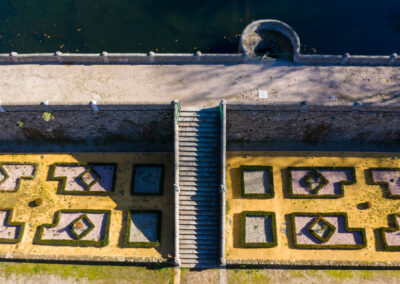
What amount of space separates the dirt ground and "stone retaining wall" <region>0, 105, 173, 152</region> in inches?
43.7

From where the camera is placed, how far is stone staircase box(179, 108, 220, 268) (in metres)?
23.5

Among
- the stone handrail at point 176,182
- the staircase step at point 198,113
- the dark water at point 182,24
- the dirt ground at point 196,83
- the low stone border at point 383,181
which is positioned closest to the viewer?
the stone handrail at point 176,182

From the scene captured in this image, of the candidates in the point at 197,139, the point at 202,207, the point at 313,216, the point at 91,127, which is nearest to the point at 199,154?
the point at 197,139

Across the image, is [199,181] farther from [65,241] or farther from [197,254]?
[65,241]

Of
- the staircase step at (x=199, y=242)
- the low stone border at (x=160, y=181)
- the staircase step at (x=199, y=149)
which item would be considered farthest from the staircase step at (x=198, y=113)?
the staircase step at (x=199, y=242)

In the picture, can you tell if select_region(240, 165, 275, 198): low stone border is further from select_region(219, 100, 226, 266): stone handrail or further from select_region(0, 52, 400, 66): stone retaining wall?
select_region(0, 52, 400, 66): stone retaining wall

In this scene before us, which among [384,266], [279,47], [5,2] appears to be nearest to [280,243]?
[384,266]

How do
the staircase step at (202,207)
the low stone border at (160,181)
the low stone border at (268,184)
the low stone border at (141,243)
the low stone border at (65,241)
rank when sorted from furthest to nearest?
the low stone border at (160,181) < the low stone border at (268,184) < the staircase step at (202,207) < the low stone border at (65,241) < the low stone border at (141,243)

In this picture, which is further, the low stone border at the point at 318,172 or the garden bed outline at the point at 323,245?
the low stone border at the point at 318,172

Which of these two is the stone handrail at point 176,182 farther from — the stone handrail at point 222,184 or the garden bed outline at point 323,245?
the garden bed outline at point 323,245

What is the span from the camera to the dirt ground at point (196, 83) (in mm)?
24594

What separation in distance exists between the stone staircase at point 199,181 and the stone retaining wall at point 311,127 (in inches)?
73.0

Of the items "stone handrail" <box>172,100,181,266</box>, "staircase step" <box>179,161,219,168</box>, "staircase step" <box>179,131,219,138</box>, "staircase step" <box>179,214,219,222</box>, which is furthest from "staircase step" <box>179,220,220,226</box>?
"staircase step" <box>179,131,219,138</box>

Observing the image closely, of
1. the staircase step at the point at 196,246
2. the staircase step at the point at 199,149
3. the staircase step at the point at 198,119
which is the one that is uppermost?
the staircase step at the point at 198,119
